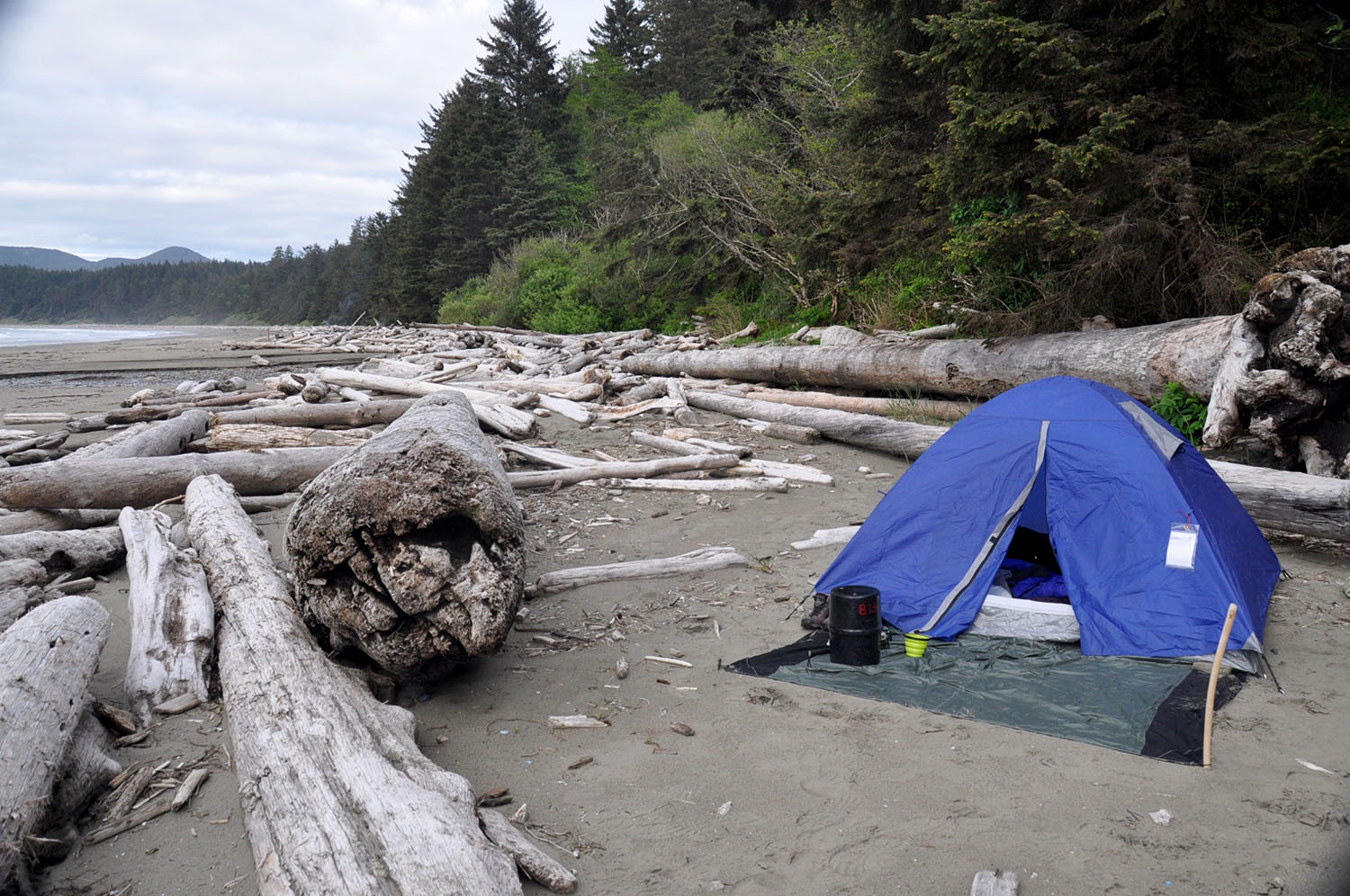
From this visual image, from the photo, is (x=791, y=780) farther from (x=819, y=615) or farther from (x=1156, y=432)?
(x=1156, y=432)

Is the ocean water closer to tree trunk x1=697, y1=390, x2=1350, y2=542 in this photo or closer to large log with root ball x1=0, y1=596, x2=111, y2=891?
large log with root ball x1=0, y1=596, x2=111, y2=891

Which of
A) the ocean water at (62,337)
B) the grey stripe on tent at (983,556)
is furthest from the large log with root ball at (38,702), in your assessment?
the ocean water at (62,337)

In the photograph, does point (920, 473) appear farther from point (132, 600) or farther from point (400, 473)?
point (132, 600)

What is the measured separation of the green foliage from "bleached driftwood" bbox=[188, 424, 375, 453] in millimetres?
8812

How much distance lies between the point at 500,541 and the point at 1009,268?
30.9ft

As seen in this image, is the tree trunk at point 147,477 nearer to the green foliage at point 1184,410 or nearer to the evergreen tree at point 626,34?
the green foliage at point 1184,410

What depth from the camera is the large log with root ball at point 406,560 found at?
156 inches

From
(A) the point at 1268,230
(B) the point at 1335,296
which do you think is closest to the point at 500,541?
(B) the point at 1335,296

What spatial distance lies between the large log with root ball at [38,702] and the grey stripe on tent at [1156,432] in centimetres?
565

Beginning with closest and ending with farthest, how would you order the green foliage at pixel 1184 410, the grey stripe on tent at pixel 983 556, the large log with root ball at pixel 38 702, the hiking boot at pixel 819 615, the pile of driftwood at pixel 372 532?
1. the large log with root ball at pixel 38 702
2. the pile of driftwood at pixel 372 532
3. the grey stripe on tent at pixel 983 556
4. the hiking boot at pixel 819 615
5. the green foliage at pixel 1184 410

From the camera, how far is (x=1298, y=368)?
630 cm

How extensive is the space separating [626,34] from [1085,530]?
5074 centimetres

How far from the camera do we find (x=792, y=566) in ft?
20.4

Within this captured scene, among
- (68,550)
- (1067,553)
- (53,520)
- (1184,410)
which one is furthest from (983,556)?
(53,520)
